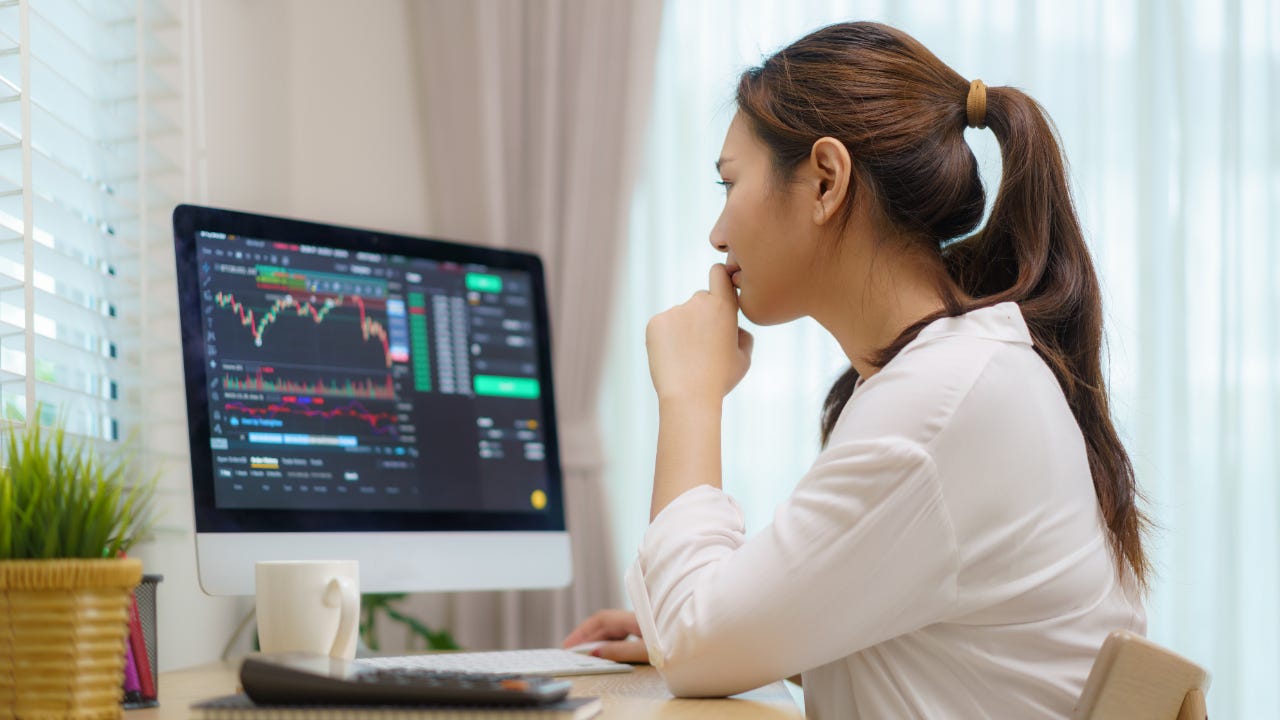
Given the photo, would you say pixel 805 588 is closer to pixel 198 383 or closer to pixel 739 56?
pixel 198 383

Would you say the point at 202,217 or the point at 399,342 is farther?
the point at 399,342

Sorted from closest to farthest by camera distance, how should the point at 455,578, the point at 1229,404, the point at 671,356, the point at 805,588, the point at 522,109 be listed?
1. the point at 805,588
2. the point at 671,356
3. the point at 455,578
4. the point at 1229,404
5. the point at 522,109

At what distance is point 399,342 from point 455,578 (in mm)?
318

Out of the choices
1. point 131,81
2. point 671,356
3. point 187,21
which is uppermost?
point 187,21

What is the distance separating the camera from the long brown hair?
1.13 metres

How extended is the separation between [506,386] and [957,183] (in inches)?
27.5

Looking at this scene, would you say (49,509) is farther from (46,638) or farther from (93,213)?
(93,213)

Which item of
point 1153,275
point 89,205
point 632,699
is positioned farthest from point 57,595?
point 1153,275

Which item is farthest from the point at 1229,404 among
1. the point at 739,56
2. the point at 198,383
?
the point at 198,383

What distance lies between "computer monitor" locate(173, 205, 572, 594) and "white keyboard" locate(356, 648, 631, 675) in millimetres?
183

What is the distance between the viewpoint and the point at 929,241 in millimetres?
1201

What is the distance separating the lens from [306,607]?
96cm

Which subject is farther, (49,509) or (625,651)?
(625,651)

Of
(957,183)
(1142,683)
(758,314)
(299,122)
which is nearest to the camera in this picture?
(1142,683)
